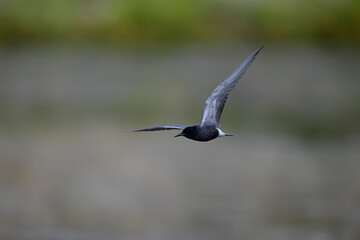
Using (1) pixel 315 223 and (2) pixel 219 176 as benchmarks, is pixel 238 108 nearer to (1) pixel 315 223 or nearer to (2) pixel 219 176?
(2) pixel 219 176

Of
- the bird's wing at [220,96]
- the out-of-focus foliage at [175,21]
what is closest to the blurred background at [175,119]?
the out-of-focus foliage at [175,21]

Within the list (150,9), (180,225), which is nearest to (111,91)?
(150,9)

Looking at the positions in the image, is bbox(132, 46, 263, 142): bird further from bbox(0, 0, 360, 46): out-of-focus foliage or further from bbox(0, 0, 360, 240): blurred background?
bbox(0, 0, 360, 46): out-of-focus foliage

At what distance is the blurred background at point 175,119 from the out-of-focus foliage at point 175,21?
1.3 inches

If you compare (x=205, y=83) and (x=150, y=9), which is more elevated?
(x=150, y=9)

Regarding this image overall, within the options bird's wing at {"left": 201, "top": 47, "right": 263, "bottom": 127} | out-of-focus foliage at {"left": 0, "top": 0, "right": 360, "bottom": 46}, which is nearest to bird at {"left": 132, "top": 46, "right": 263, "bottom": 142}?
bird's wing at {"left": 201, "top": 47, "right": 263, "bottom": 127}

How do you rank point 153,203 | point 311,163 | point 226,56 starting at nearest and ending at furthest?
point 153,203 < point 311,163 < point 226,56

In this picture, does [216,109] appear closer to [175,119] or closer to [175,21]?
[175,119]

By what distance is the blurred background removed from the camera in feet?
34.1

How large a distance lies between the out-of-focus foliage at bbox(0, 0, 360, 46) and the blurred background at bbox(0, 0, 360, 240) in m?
0.03

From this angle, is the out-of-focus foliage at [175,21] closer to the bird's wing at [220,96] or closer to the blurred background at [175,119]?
the blurred background at [175,119]

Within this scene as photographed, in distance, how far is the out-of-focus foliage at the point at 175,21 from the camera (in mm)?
17578

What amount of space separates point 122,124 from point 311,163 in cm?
306

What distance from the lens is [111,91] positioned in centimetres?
1544
